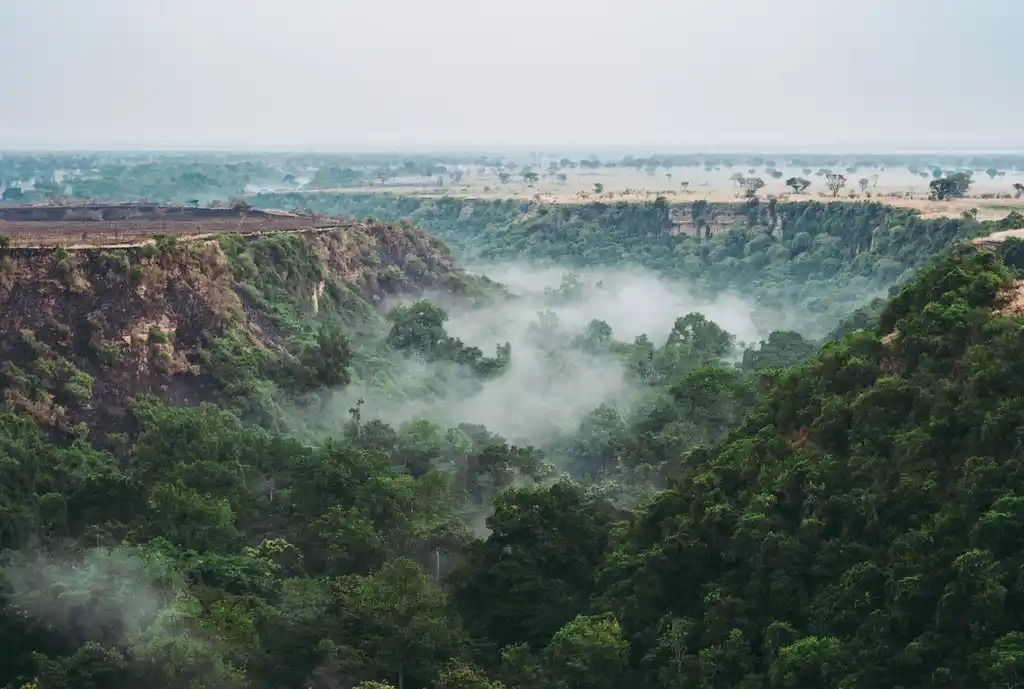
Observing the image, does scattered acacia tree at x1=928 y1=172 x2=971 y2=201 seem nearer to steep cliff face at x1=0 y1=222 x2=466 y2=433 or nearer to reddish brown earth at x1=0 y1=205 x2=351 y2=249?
reddish brown earth at x1=0 y1=205 x2=351 y2=249

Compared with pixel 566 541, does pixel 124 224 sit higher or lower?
higher

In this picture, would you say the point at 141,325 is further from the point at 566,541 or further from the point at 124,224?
the point at 124,224

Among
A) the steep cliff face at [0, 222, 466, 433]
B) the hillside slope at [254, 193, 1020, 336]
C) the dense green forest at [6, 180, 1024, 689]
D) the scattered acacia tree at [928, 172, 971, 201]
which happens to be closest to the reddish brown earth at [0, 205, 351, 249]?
the steep cliff face at [0, 222, 466, 433]

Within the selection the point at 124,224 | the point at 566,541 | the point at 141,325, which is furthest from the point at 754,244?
the point at 566,541

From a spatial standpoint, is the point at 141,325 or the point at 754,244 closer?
the point at 141,325

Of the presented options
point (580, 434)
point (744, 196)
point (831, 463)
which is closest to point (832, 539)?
point (831, 463)

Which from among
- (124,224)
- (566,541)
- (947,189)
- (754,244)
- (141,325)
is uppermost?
(124,224)

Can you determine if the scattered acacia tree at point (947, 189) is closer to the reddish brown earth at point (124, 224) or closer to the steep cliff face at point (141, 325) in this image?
the reddish brown earth at point (124, 224)
